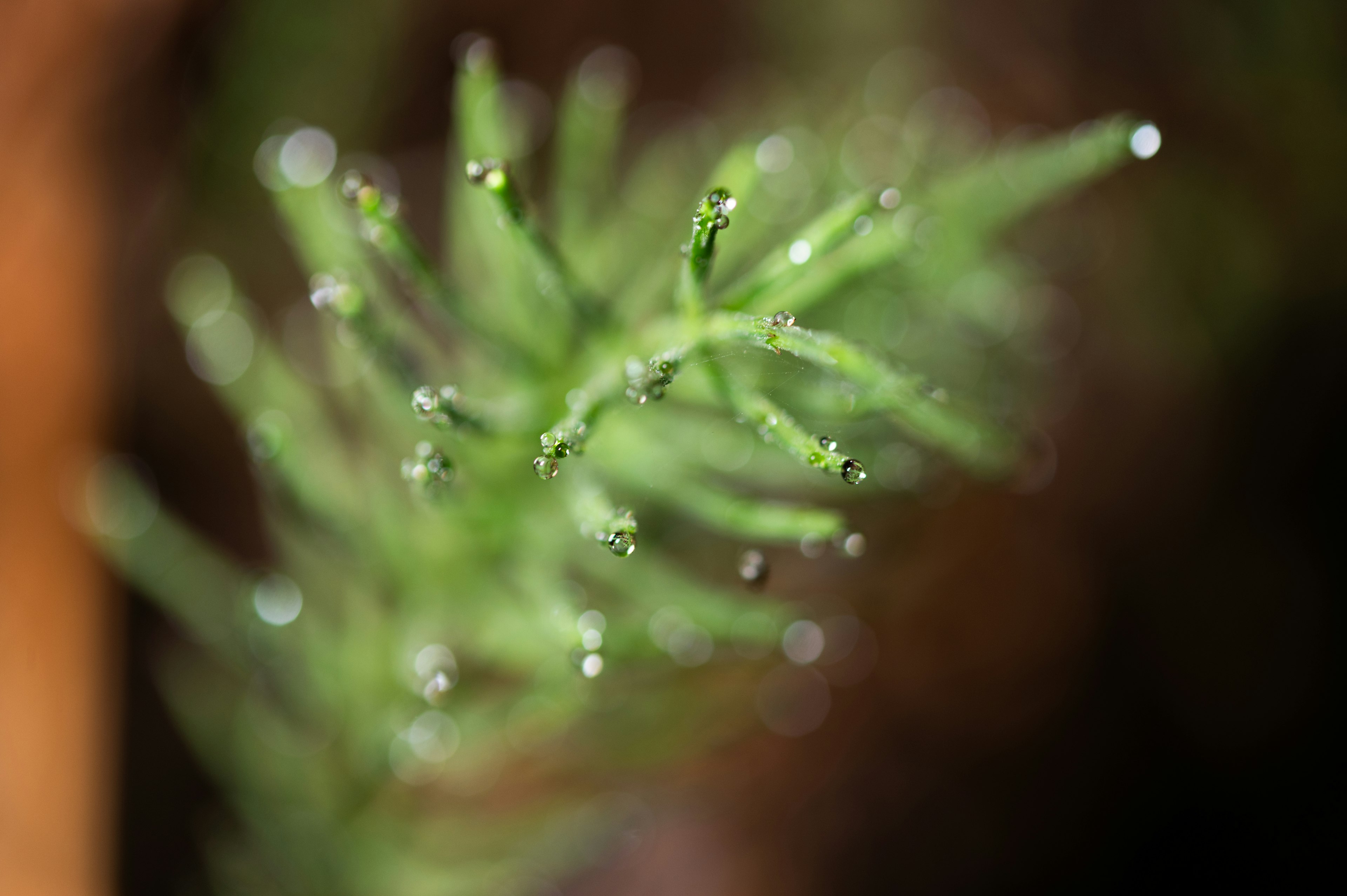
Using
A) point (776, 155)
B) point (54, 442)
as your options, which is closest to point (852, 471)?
point (776, 155)

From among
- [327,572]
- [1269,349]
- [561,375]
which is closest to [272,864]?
[327,572]

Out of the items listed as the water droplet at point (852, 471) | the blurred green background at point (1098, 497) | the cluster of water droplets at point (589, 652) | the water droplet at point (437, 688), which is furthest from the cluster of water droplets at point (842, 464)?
the blurred green background at point (1098, 497)

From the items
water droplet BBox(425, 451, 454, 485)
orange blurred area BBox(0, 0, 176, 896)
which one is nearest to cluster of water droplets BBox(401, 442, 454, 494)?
water droplet BBox(425, 451, 454, 485)

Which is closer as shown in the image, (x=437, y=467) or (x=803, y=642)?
(x=437, y=467)

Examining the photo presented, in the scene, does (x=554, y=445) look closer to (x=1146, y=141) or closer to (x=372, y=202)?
(x=372, y=202)

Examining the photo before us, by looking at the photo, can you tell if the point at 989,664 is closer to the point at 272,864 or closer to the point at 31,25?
the point at 272,864

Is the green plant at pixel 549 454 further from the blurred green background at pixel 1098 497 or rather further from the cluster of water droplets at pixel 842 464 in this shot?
the blurred green background at pixel 1098 497

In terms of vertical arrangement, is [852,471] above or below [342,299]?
below

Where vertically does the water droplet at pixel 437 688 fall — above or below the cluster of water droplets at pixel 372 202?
below
